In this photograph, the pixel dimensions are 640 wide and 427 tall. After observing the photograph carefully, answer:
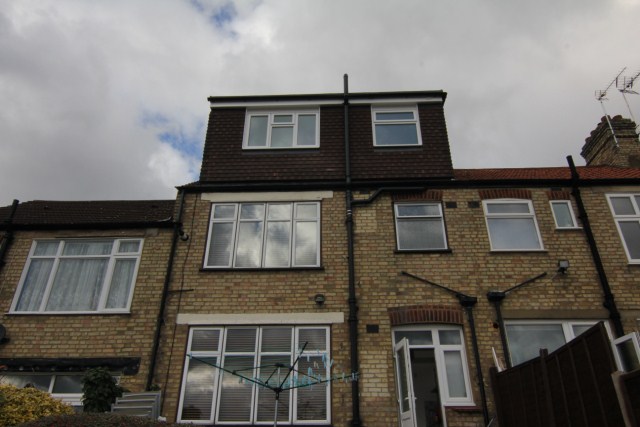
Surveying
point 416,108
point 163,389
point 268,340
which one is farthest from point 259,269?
point 416,108

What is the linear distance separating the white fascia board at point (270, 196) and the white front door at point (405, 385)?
12.8 feet

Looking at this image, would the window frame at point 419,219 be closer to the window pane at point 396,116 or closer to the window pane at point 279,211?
the window pane at point 279,211

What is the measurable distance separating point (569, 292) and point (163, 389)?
325 inches

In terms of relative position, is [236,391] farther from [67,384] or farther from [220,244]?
[67,384]

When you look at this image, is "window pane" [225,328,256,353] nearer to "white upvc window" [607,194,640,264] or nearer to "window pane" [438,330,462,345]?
"window pane" [438,330,462,345]

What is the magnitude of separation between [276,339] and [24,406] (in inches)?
171

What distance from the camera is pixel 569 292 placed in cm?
994

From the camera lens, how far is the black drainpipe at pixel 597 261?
31.3ft

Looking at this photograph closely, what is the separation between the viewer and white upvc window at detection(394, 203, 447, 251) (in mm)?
10773

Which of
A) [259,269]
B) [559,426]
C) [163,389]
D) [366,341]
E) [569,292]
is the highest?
[259,269]

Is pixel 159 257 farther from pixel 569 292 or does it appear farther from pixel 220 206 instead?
pixel 569 292

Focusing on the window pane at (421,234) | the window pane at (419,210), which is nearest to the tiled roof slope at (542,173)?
the window pane at (419,210)


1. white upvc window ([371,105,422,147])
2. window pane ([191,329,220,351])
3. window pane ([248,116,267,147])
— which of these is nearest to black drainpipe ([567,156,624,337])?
white upvc window ([371,105,422,147])

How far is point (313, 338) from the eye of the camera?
9758 mm
